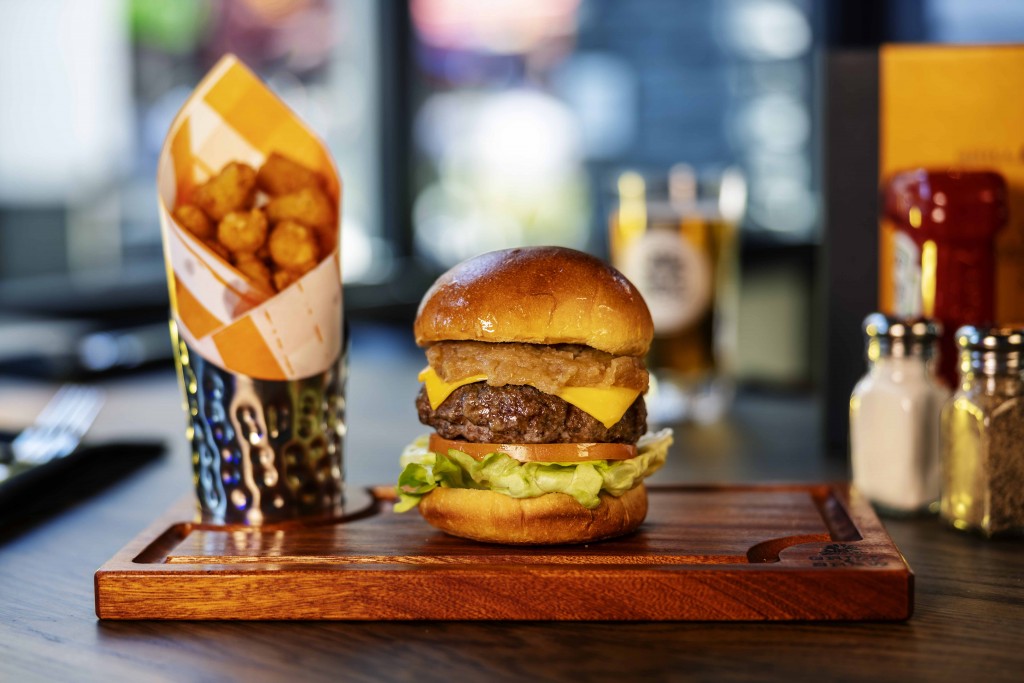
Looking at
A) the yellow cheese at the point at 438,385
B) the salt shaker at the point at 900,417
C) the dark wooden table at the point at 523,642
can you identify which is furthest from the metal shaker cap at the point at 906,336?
the yellow cheese at the point at 438,385

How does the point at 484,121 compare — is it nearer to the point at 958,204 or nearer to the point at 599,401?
the point at 958,204

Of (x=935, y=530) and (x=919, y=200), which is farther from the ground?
(x=919, y=200)

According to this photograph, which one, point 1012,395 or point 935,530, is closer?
point 1012,395

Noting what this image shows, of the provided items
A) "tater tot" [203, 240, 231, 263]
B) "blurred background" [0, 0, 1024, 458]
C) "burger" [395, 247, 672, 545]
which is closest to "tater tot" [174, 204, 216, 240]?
"tater tot" [203, 240, 231, 263]

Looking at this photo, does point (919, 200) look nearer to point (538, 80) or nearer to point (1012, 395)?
point (1012, 395)

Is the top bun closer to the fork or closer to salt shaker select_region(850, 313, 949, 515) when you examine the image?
salt shaker select_region(850, 313, 949, 515)

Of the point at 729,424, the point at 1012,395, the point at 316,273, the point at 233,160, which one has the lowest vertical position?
the point at 729,424

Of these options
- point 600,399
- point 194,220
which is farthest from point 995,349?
point 194,220

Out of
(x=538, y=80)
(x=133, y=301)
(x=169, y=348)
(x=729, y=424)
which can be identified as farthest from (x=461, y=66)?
(x=729, y=424)
